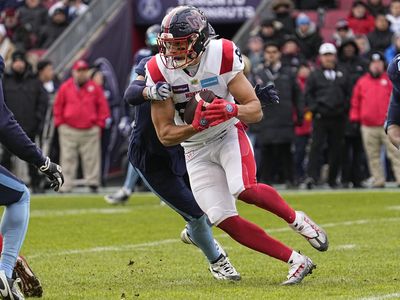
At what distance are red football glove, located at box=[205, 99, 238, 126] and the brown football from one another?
0.08 metres

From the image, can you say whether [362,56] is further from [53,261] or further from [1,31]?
[53,261]

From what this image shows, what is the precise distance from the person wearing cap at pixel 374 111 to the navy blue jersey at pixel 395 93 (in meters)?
7.56

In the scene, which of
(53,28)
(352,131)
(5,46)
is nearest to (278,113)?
(352,131)

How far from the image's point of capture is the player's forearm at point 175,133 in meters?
6.34

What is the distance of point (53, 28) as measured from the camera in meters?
18.7

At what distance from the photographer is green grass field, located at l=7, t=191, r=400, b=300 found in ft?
20.9

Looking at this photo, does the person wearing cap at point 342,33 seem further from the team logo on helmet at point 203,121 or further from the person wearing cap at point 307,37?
the team logo on helmet at point 203,121

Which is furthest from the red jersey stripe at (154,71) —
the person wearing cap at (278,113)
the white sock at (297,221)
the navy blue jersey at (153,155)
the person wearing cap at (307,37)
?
the person wearing cap at (307,37)

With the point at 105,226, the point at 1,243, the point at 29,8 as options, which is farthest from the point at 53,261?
the point at 29,8

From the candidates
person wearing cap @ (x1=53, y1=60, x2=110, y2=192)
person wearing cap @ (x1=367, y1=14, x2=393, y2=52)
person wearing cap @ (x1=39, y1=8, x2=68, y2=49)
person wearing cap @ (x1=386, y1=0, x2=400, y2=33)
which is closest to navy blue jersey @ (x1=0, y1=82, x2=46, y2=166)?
person wearing cap @ (x1=53, y1=60, x2=110, y2=192)

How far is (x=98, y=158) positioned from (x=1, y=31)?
3010 millimetres

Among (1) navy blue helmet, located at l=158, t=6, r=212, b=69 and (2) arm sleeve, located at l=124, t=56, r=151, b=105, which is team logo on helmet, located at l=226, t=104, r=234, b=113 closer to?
(1) navy blue helmet, located at l=158, t=6, r=212, b=69

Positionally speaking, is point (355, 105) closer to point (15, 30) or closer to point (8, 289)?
point (15, 30)

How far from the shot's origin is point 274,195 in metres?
6.52
